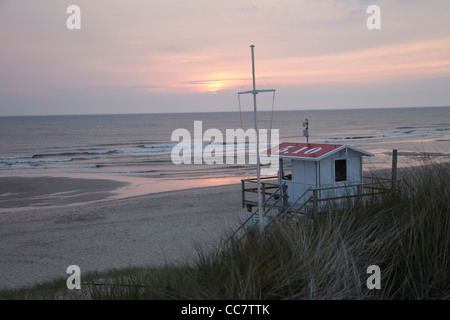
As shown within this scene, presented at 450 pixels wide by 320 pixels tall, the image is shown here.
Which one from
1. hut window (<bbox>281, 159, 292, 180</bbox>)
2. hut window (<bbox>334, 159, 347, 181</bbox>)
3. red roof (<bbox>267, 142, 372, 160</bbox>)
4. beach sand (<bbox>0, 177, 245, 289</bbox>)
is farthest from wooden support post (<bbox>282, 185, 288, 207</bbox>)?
beach sand (<bbox>0, 177, 245, 289</bbox>)

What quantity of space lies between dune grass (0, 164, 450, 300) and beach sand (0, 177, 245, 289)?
5.62 metres

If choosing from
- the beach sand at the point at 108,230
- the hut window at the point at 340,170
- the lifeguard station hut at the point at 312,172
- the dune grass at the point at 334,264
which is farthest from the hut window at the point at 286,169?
the dune grass at the point at 334,264

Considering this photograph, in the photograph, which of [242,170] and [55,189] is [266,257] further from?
[242,170]

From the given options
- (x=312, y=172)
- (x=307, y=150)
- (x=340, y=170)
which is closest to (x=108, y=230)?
(x=307, y=150)

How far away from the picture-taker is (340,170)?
12.9 metres

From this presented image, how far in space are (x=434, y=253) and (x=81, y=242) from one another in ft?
51.5

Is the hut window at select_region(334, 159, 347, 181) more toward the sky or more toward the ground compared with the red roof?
more toward the ground

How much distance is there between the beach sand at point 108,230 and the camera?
14.7 meters

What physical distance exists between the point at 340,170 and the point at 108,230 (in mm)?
11519

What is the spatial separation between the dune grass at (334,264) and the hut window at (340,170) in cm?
723

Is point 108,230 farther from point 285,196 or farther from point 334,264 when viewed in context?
point 334,264

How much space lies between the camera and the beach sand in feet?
48.3

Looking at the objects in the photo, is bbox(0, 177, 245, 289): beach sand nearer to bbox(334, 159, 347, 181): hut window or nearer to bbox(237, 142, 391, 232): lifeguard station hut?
bbox(237, 142, 391, 232): lifeguard station hut
